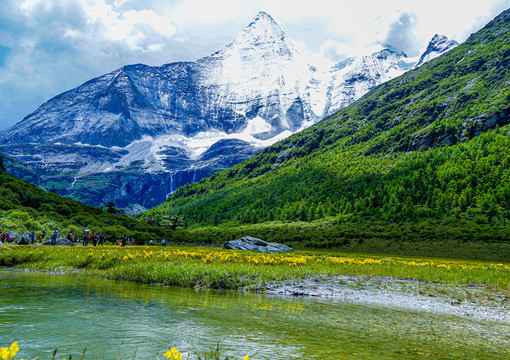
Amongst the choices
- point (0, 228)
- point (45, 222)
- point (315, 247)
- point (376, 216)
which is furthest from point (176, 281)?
point (376, 216)

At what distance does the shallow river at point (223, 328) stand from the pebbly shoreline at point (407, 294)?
257 cm

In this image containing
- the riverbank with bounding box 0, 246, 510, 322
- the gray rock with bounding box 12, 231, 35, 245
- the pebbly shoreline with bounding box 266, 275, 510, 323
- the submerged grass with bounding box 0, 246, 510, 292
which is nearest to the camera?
the pebbly shoreline with bounding box 266, 275, 510, 323

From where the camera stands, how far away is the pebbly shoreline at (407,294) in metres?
18.5

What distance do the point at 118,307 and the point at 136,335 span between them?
13.6ft

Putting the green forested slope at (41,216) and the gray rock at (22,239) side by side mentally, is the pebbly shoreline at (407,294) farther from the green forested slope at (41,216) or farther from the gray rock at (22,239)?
the green forested slope at (41,216)

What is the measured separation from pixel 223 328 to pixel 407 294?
15832 millimetres

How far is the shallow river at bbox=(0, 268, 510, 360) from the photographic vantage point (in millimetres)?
8812

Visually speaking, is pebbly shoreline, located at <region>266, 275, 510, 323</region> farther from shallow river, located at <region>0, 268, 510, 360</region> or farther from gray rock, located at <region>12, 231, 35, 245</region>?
gray rock, located at <region>12, 231, 35, 245</region>

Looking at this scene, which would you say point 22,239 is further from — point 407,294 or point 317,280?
point 407,294

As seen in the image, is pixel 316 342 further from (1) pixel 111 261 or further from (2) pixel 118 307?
(1) pixel 111 261

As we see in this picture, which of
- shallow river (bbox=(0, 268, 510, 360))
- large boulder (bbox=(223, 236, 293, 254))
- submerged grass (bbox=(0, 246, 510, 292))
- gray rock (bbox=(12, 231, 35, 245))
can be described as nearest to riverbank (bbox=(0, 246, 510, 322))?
submerged grass (bbox=(0, 246, 510, 292))

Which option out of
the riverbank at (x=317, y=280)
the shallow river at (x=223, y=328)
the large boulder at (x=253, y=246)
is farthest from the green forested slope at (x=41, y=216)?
the shallow river at (x=223, y=328)

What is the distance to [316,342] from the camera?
1012 cm

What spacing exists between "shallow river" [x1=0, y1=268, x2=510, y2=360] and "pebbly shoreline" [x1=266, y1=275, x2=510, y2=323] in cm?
257
